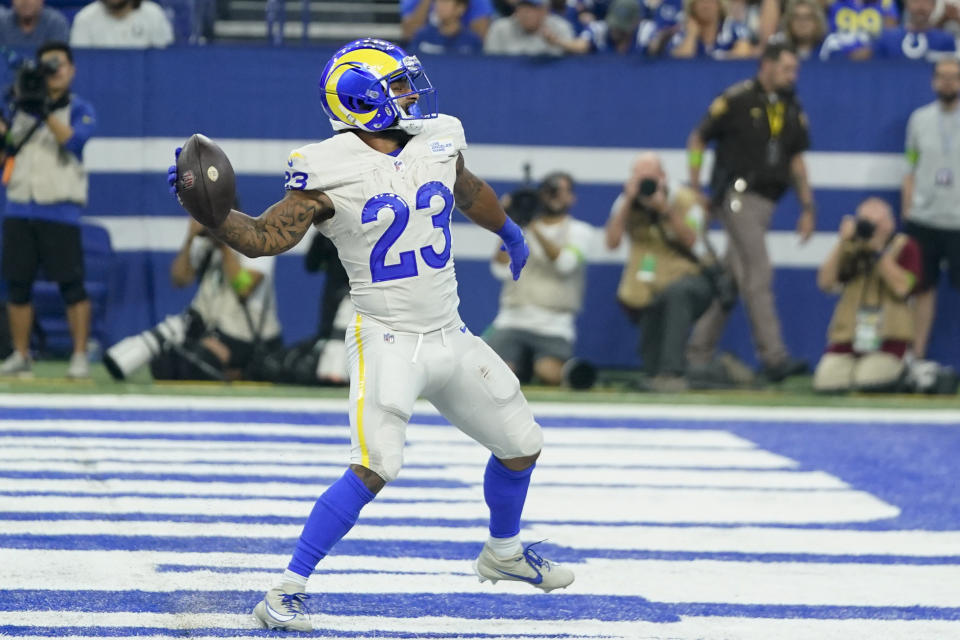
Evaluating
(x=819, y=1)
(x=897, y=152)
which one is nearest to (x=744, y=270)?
(x=897, y=152)

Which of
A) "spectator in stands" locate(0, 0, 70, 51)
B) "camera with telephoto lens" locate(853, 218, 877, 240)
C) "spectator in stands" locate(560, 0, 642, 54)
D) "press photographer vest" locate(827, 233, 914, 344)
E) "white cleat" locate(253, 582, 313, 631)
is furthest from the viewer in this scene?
"spectator in stands" locate(560, 0, 642, 54)

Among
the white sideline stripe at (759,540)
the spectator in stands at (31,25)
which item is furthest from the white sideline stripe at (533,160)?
the white sideline stripe at (759,540)

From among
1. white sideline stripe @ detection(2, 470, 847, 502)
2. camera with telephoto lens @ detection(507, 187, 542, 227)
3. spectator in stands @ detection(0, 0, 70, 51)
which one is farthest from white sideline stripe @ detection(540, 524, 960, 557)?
spectator in stands @ detection(0, 0, 70, 51)

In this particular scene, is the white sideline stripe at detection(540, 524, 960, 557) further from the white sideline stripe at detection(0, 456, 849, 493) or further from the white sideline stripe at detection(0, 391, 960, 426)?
the white sideline stripe at detection(0, 391, 960, 426)

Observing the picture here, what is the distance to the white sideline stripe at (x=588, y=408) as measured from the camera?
10.2 m

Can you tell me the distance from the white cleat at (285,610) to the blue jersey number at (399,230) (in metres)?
1.00

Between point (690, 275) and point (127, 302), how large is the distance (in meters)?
4.06

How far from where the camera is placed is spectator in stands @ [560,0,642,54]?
41.8ft

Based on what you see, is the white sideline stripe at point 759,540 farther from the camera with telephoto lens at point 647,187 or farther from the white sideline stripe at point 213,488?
the camera with telephoto lens at point 647,187

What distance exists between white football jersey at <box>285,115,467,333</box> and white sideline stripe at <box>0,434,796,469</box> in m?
3.21

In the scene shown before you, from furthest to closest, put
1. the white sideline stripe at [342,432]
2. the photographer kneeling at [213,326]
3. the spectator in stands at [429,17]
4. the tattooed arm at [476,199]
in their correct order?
the spectator in stands at [429,17]
the photographer kneeling at [213,326]
the white sideline stripe at [342,432]
the tattooed arm at [476,199]

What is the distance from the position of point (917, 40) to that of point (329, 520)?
29.6 feet

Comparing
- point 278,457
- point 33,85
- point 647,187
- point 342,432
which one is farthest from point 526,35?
point 278,457

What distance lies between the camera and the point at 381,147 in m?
5.34
